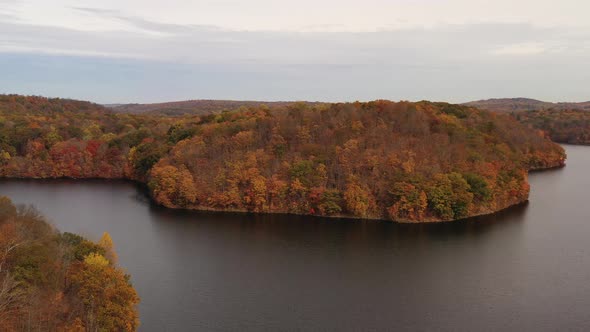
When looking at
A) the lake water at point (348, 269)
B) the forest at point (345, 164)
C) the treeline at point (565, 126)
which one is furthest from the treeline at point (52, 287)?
the treeline at point (565, 126)

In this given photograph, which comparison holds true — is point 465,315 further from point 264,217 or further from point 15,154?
point 15,154

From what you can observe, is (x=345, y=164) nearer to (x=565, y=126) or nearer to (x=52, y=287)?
(x=52, y=287)

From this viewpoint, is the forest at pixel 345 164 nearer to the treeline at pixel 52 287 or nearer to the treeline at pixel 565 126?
the treeline at pixel 52 287

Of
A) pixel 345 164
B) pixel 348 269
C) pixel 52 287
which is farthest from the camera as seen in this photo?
pixel 345 164

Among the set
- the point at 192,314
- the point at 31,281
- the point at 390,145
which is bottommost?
the point at 192,314

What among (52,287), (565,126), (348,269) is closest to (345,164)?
(348,269)

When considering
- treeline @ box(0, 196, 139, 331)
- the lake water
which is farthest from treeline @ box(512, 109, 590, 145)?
treeline @ box(0, 196, 139, 331)

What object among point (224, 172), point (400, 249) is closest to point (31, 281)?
point (400, 249)
